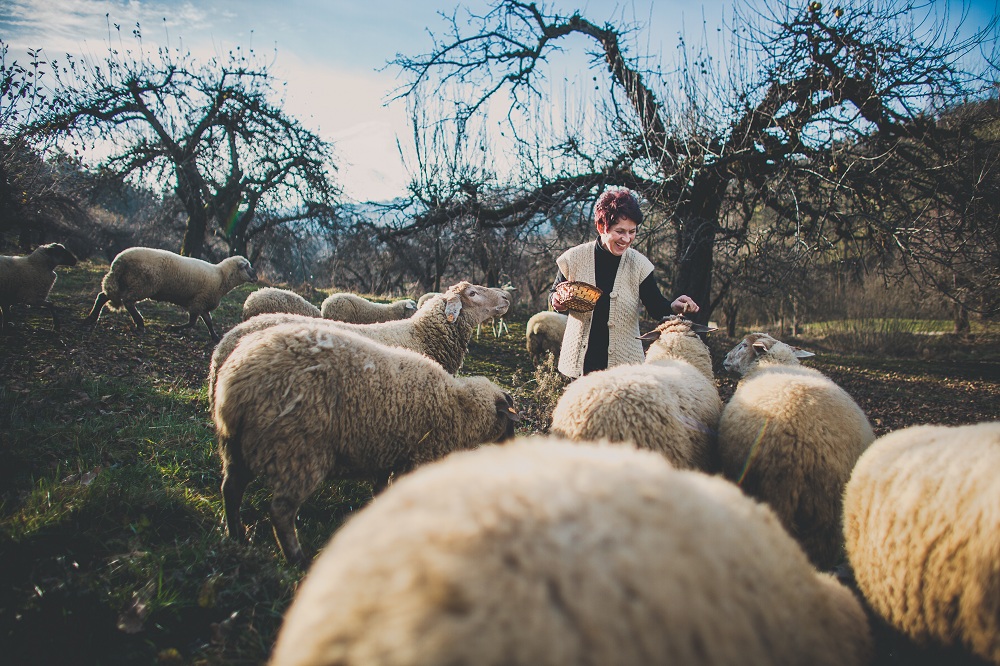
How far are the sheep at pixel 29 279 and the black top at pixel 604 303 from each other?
329 inches

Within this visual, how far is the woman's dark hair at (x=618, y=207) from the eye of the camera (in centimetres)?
335

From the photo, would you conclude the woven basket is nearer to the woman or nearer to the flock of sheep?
the woman

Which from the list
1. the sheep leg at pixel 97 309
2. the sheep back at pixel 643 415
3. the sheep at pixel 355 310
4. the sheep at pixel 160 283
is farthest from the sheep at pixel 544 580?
the sheep leg at pixel 97 309

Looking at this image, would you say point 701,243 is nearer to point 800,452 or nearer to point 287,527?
point 800,452

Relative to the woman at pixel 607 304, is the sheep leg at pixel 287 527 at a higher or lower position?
lower

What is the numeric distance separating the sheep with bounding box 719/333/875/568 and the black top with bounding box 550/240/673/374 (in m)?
1.09

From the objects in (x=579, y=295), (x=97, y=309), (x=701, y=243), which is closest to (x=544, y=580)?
(x=579, y=295)

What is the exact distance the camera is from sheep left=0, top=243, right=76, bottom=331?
269 inches

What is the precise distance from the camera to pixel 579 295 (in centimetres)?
352

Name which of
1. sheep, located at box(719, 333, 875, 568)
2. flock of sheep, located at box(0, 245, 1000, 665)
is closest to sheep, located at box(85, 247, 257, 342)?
flock of sheep, located at box(0, 245, 1000, 665)

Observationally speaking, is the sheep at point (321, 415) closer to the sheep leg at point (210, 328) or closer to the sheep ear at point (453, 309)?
the sheep ear at point (453, 309)

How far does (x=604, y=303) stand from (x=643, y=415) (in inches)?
50.8

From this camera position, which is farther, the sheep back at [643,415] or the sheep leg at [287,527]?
the sheep back at [643,415]

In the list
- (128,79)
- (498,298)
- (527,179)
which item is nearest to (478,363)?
(498,298)
